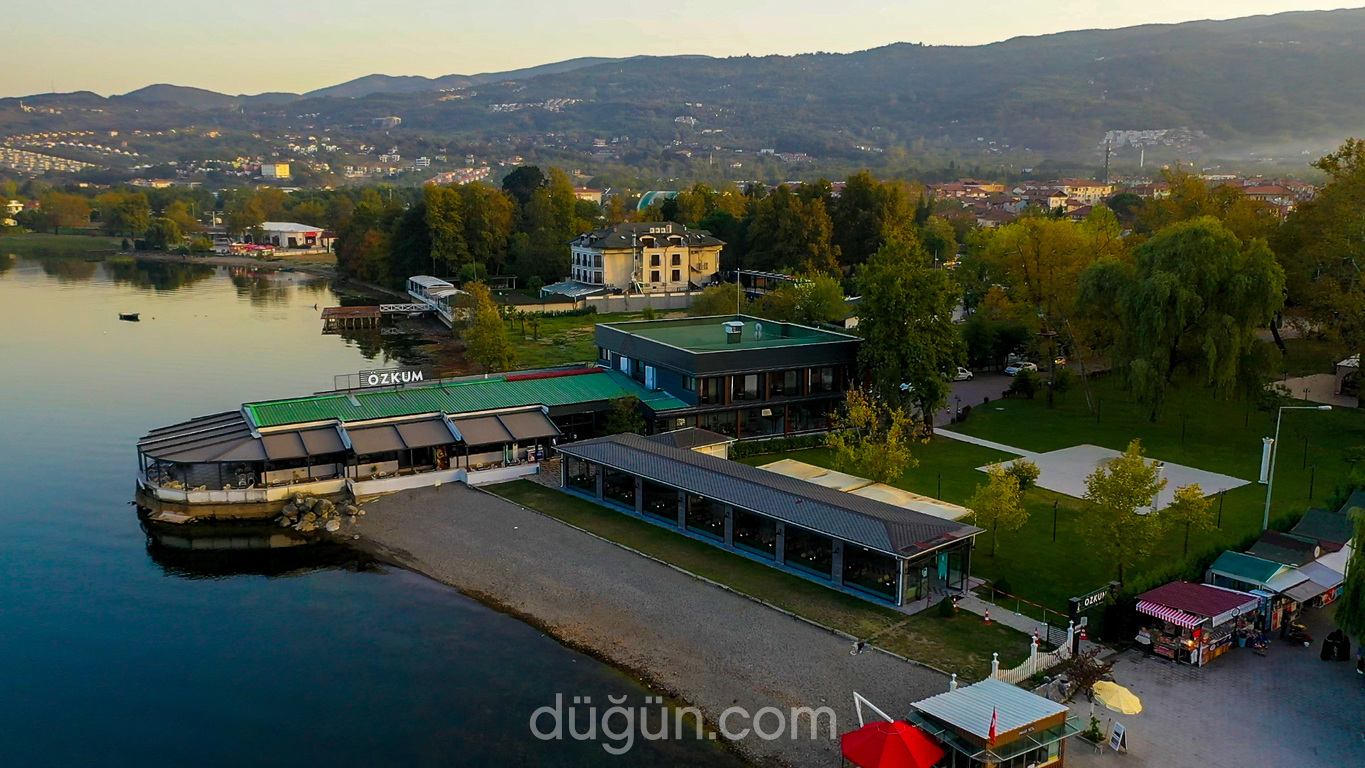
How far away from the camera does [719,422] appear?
44.9m

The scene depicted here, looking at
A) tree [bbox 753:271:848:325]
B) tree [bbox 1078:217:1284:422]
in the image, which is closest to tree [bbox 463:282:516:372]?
tree [bbox 753:271:848:325]

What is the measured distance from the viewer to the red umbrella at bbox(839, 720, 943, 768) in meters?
18.4

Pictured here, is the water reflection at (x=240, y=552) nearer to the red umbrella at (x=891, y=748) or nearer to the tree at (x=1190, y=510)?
the red umbrella at (x=891, y=748)

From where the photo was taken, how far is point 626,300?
9244cm

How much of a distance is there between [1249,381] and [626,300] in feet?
187

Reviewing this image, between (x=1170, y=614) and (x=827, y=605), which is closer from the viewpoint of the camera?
(x=1170, y=614)

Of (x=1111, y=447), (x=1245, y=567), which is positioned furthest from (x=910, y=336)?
(x=1245, y=567)

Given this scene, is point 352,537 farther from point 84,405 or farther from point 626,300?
point 626,300

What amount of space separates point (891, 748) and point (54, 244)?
7072 inches

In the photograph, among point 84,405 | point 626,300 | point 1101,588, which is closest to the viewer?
point 1101,588

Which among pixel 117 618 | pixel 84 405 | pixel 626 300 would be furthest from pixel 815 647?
pixel 626 300

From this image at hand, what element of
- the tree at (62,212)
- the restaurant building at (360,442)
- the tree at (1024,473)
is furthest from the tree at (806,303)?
the tree at (62,212)

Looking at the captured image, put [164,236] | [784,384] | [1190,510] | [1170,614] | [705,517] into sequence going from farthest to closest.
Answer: [164,236] < [784,384] < [705,517] < [1190,510] < [1170,614]

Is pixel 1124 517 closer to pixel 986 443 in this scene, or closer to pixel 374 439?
pixel 986 443
